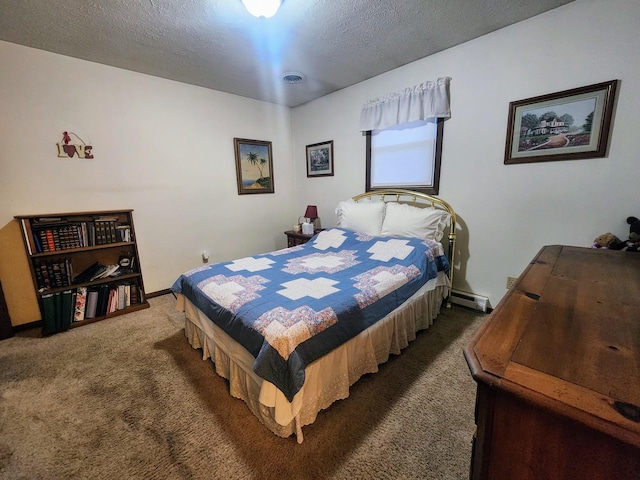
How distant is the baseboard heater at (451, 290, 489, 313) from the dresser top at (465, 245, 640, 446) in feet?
5.02

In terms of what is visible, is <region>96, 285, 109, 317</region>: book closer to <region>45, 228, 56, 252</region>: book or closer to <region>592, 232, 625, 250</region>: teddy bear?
<region>45, 228, 56, 252</region>: book

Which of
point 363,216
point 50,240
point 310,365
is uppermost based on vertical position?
point 363,216

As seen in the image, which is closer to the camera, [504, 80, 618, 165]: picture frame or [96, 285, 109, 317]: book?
[504, 80, 618, 165]: picture frame

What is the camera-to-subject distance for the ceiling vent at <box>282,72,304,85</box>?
2.87m

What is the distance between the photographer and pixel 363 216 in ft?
9.44

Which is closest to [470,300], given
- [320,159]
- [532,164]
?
[532,164]

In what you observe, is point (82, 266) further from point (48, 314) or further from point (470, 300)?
point (470, 300)

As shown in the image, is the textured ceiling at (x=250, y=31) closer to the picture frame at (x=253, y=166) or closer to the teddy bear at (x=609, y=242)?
the picture frame at (x=253, y=166)

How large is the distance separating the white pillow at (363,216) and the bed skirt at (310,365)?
85 cm

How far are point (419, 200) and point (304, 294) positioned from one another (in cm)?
191

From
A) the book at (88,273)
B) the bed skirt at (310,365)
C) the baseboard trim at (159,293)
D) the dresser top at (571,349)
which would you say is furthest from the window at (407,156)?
the book at (88,273)

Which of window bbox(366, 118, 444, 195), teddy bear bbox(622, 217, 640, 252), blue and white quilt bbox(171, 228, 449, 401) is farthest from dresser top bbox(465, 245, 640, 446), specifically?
window bbox(366, 118, 444, 195)

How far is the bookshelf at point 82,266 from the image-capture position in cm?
232

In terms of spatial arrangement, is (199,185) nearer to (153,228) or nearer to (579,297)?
(153,228)
